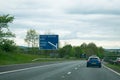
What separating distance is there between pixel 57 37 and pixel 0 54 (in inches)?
1103

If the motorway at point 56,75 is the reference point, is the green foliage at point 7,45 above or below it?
above

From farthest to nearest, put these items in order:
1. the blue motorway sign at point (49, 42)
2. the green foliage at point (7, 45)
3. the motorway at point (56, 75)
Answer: the green foliage at point (7, 45) → the blue motorway sign at point (49, 42) → the motorway at point (56, 75)

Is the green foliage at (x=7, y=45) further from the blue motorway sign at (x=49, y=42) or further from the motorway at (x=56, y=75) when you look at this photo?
the motorway at (x=56, y=75)

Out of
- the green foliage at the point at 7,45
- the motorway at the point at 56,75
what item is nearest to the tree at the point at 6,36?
the green foliage at the point at 7,45

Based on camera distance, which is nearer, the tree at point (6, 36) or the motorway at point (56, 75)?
the motorway at point (56, 75)

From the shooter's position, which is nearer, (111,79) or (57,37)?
(111,79)

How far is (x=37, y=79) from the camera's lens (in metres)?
22.7

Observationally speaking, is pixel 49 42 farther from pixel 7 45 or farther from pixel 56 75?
pixel 56 75

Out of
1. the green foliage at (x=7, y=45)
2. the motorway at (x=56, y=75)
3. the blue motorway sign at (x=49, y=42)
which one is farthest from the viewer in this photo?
the green foliage at (x=7, y=45)

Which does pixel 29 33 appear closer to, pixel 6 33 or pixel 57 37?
pixel 6 33

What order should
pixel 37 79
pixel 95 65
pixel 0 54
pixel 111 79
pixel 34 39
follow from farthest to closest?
pixel 34 39, pixel 0 54, pixel 95 65, pixel 111 79, pixel 37 79

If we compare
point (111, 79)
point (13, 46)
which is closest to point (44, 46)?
point (13, 46)

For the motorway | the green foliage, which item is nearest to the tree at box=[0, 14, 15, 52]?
the green foliage

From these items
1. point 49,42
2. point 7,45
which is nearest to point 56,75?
point 49,42
